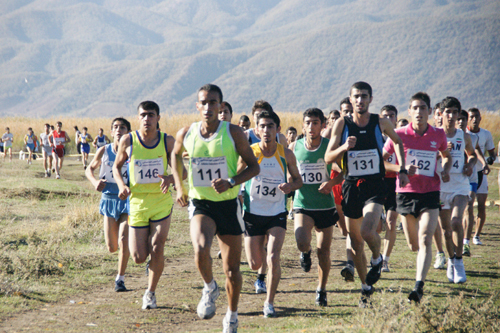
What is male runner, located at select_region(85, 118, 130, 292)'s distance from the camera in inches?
270

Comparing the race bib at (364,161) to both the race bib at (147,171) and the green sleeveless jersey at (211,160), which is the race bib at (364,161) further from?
the race bib at (147,171)

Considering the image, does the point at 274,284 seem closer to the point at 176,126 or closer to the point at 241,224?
the point at 241,224

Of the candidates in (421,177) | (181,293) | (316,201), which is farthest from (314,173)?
(181,293)

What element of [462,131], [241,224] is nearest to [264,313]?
[241,224]

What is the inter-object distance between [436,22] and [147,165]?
162352mm

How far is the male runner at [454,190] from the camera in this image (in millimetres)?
7484

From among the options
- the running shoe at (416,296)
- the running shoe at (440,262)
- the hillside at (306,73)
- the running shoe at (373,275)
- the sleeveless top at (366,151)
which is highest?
the hillside at (306,73)

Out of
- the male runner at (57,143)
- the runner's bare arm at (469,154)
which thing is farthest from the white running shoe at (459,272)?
the male runner at (57,143)

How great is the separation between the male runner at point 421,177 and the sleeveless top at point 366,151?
373 millimetres

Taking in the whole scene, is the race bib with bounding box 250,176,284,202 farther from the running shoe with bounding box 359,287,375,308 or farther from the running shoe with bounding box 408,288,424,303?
the running shoe with bounding box 408,288,424,303

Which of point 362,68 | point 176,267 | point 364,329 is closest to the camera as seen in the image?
point 364,329

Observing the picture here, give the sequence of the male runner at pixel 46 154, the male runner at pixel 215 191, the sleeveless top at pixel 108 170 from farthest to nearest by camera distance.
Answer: the male runner at pixel 46 154 → the sleeveless top at pixel 108 170 → the male runner at pixel 215 191

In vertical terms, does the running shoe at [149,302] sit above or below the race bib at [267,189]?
below

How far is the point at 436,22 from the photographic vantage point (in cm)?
15475
